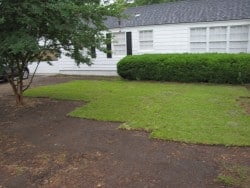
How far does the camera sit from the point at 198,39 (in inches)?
613

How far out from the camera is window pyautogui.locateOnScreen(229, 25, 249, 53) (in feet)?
47.8

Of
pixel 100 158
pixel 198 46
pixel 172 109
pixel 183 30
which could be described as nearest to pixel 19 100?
pixel 172 109

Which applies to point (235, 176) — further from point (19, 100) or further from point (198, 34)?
point (198, 34)

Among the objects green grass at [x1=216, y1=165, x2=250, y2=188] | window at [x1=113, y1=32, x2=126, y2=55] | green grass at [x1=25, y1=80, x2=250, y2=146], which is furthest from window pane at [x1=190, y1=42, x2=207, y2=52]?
green grass at [x1=216, y1=165, x2=250, y2=188]

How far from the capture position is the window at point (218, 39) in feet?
49.2

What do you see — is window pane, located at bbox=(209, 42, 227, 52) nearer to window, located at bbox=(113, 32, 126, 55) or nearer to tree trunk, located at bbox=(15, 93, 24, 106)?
window, located at bbox=(113, 32, 126, 55)

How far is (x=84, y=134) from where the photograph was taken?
697 centimetres

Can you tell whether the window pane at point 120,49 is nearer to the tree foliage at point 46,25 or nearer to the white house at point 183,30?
the white house at point 183,30

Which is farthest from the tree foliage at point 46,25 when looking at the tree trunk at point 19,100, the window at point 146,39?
the window at point 146,39

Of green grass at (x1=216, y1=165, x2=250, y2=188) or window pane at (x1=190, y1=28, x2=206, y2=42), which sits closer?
green grass at (x1=216, y1=165, x2=250, y2=188)

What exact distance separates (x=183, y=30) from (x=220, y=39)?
1905mm

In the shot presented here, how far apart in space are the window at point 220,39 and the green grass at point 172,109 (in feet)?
10.1

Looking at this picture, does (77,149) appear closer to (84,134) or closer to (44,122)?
(84,134)

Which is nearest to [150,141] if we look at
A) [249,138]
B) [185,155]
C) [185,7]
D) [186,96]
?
[185,155]
